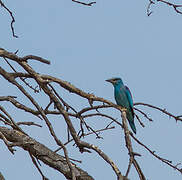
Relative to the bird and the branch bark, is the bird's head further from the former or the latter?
the branch bark

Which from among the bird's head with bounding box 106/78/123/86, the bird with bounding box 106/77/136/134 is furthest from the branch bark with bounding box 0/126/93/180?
the bird's head with bounding box 106/78/123/86

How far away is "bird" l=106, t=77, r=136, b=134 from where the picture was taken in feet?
28.9

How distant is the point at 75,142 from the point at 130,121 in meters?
4.10

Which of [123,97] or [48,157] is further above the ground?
[123,97]

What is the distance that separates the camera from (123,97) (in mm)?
8938

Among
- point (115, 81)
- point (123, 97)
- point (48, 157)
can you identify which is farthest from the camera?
point (115, 81)

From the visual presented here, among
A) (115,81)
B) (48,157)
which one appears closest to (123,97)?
Result: (115,81)

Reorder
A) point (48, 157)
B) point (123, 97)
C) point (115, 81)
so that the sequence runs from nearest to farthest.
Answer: point (48, 157) < point (123, 97) < point (115, 81)

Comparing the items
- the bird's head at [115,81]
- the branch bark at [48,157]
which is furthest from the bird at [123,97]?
the branch bark at [48,157]

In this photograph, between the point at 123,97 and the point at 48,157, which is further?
the point at 123,97

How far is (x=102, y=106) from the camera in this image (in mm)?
4637

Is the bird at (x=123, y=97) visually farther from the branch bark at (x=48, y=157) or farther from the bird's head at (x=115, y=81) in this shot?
the branch bark at (x=48, y=157)

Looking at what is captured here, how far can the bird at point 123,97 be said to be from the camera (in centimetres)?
879

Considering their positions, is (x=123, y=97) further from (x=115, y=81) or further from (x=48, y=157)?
(x=48, y=157)
